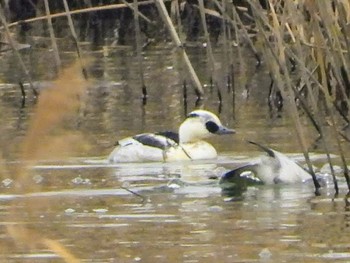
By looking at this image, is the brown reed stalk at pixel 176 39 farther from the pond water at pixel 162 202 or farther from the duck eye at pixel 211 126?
the duck eye at pixel 211 126

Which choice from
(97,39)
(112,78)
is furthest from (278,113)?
(97,39)

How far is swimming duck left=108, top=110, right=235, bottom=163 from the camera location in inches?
372

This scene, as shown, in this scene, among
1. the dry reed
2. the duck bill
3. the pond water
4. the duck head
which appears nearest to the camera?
the dry reed

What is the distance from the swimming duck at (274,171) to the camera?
779 cm

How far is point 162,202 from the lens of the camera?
7.20m

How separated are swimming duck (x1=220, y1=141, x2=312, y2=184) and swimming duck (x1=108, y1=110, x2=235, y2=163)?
149 centimetres

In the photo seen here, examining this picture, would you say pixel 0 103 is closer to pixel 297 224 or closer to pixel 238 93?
pixel 238 93

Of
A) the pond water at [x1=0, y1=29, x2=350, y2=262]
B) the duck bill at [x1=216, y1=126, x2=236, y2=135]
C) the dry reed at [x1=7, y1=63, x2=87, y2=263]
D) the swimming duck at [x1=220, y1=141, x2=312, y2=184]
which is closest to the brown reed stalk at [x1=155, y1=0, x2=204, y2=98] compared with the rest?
the pond water at [x1=0, y1=29, x2=350, y2=262]

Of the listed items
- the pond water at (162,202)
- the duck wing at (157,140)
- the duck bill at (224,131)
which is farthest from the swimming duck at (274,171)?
the duck bill at (224,131)

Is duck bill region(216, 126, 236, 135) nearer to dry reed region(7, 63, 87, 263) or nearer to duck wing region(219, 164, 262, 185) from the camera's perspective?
duck wing region(219, 164, 262, 185)

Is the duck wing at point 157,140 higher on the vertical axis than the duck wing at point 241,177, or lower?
lower

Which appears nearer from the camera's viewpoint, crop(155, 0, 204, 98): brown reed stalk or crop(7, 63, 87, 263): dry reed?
crop(7, 63, 87, 263): dry reed

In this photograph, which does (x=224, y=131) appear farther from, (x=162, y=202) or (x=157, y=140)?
(x=162, y=202)

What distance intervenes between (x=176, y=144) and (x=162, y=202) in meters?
3.00
